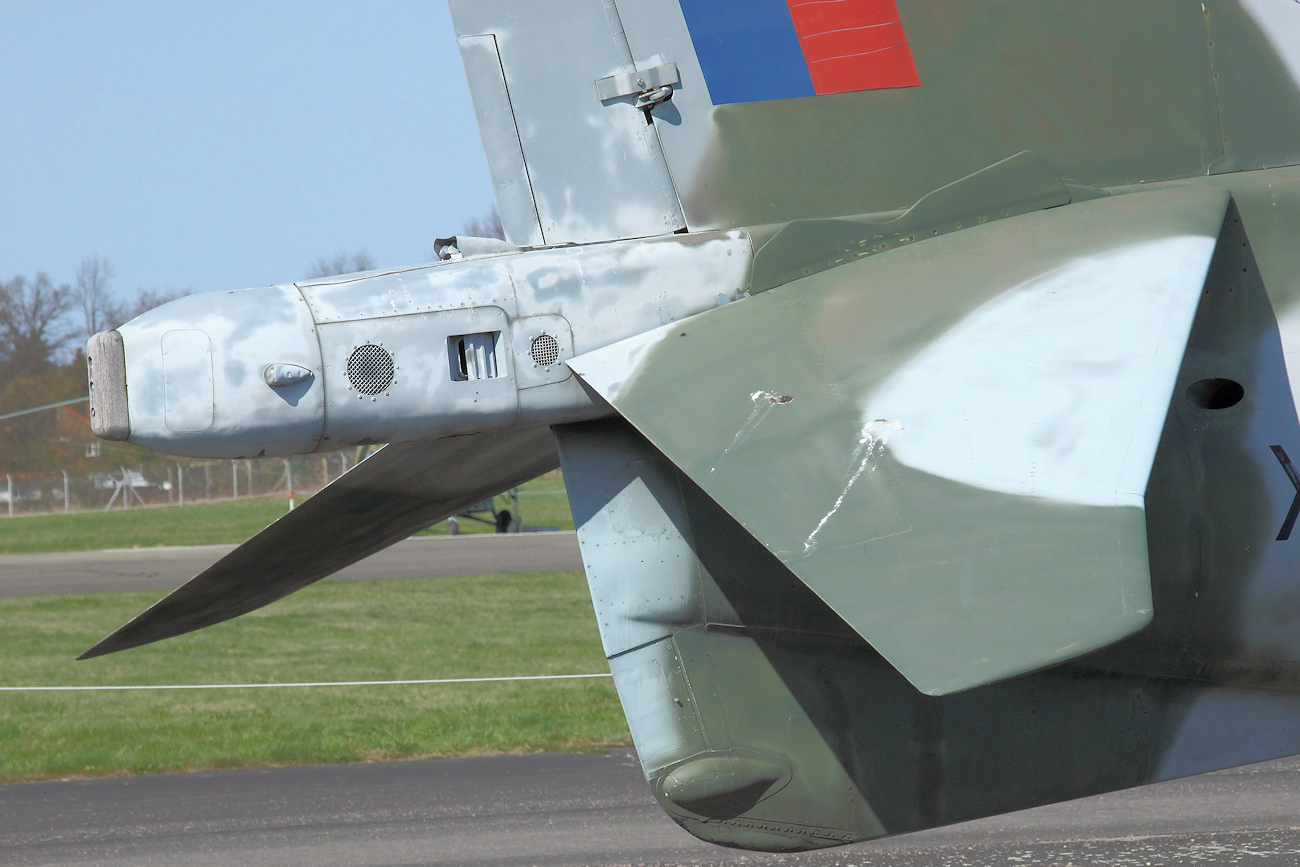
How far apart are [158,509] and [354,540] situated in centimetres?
4605

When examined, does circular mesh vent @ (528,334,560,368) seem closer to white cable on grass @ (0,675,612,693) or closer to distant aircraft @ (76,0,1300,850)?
distant aircraft @ (76,0,1300,850)

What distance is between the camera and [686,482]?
3.75 meters

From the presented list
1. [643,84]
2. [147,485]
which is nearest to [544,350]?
[643,84]

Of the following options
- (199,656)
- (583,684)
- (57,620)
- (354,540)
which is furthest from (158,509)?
(354,540)

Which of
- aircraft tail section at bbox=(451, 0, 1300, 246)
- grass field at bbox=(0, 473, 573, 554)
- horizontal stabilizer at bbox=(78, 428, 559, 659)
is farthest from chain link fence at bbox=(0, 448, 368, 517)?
aircraft tail section at bbox=(451, 0, 1300, 246)

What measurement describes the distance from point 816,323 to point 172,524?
3793 cm

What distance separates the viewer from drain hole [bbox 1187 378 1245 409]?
12.1ft

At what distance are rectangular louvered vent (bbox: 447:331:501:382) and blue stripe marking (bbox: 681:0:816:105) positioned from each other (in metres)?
1.07

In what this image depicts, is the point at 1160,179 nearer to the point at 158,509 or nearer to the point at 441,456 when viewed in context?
the point at 441,456

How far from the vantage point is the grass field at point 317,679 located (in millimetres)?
9430

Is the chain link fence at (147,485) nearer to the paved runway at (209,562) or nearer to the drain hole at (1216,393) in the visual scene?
the paved runway at (209,562)

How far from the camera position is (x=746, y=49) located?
3883 mm

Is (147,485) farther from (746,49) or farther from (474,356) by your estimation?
(746,49)

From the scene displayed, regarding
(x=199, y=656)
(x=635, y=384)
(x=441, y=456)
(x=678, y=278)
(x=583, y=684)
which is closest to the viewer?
(x=635, y=384)
